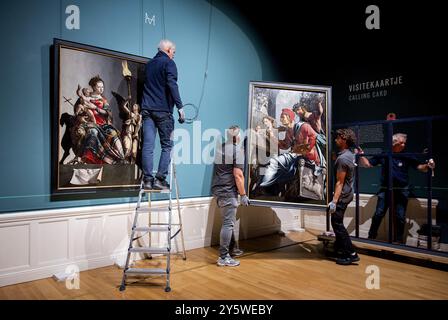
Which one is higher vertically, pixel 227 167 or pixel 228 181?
pixel 227 167

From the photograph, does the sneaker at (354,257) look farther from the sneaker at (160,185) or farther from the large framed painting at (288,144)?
the sneaker at (160,185)

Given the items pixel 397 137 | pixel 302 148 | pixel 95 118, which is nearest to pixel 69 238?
pixel 95 118

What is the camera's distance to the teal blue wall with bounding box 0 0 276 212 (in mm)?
3084

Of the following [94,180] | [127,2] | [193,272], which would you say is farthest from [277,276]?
[127,2]

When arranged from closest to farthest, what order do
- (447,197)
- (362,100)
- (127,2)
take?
(127,2) < (447,197) < (362,100)

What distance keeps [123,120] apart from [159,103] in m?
0.52

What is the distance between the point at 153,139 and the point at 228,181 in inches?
36.7

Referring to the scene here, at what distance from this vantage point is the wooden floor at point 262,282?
9.48 ft

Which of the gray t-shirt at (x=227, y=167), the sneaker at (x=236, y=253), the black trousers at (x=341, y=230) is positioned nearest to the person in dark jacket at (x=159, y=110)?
the gray t-shirt at (x=227, y=167)

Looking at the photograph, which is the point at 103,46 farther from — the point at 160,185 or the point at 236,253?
the point at 236,253

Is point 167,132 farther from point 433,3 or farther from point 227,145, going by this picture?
point 433,3

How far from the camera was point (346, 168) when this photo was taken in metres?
3.71

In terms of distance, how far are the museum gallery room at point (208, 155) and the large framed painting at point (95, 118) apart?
0.05 ft

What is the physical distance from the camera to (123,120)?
3.73 m
